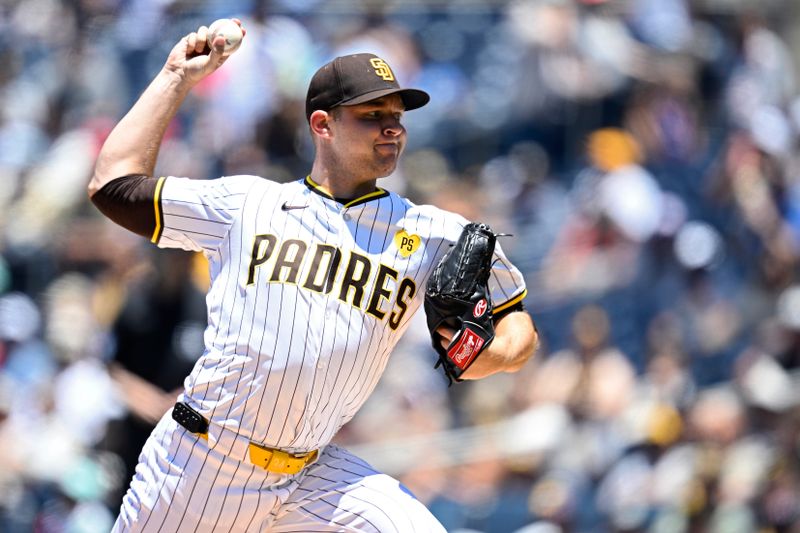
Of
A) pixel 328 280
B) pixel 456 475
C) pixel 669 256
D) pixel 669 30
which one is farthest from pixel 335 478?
pixel 669 30

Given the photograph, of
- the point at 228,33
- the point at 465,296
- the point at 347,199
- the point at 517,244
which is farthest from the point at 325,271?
the point at 517,244

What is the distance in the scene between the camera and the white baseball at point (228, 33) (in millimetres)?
3334

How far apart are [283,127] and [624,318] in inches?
100

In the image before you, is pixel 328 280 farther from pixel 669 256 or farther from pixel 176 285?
pixel 669 256

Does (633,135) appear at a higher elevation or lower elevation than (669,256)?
higher

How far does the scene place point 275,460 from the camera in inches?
127

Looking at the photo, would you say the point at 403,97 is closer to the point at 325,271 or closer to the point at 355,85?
the point at 355,85

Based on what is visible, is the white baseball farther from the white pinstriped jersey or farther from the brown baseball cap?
the white pinstriped jersey

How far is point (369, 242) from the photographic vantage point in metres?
3.32

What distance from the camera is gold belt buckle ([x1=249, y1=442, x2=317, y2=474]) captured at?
10.5ft

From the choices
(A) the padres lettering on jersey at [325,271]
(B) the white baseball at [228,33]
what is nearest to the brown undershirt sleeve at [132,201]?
(A) the padres lettering on jersey at [325,271]

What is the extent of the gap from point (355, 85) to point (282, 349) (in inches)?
31.4

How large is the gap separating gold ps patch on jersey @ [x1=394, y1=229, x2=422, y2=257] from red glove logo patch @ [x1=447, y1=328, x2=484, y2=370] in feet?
1.00

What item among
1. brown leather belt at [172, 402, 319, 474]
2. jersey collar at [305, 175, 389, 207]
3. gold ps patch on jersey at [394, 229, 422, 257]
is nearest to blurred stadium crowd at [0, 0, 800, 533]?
brown leather belt at [172, 402, 319, 474]
